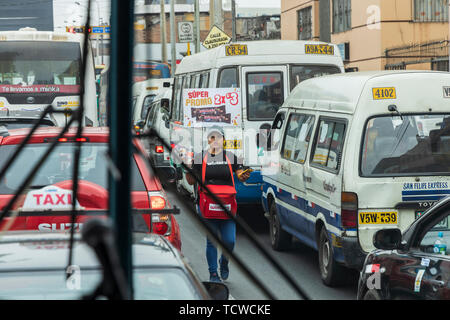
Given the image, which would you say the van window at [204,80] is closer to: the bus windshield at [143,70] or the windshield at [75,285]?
the windshield at [75,285]

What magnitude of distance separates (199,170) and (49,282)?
5524 millimetres

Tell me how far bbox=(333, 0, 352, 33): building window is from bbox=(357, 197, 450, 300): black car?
2406 centimetres

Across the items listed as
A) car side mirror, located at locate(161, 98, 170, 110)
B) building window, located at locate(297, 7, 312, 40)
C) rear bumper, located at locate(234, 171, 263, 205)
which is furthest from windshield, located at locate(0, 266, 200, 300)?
Answer: building window, located at locate(297, 7, 312, 40)

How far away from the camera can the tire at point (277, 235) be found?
402 inches

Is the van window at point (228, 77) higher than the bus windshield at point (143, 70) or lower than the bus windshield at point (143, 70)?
higher

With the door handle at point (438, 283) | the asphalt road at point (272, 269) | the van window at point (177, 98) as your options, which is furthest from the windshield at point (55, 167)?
the van window at point (177, 98)

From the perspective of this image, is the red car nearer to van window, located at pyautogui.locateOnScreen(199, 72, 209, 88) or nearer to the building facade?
van window, located at pyautogui.locateOnScreen(199, 72, 209, 88)

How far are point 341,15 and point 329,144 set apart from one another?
22298mm

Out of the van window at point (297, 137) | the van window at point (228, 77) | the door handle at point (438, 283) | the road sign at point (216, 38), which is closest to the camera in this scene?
the door handle at point (438, 283)

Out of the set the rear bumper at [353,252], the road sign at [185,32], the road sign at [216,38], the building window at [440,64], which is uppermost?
the road sign at [185,32]

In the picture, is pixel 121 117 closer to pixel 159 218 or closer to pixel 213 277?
pixel 159 218

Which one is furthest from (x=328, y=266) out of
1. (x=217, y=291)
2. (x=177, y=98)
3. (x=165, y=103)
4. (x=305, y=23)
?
(x=305, y=23)

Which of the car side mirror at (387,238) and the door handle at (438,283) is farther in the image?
the car side mirror at (387,238)
